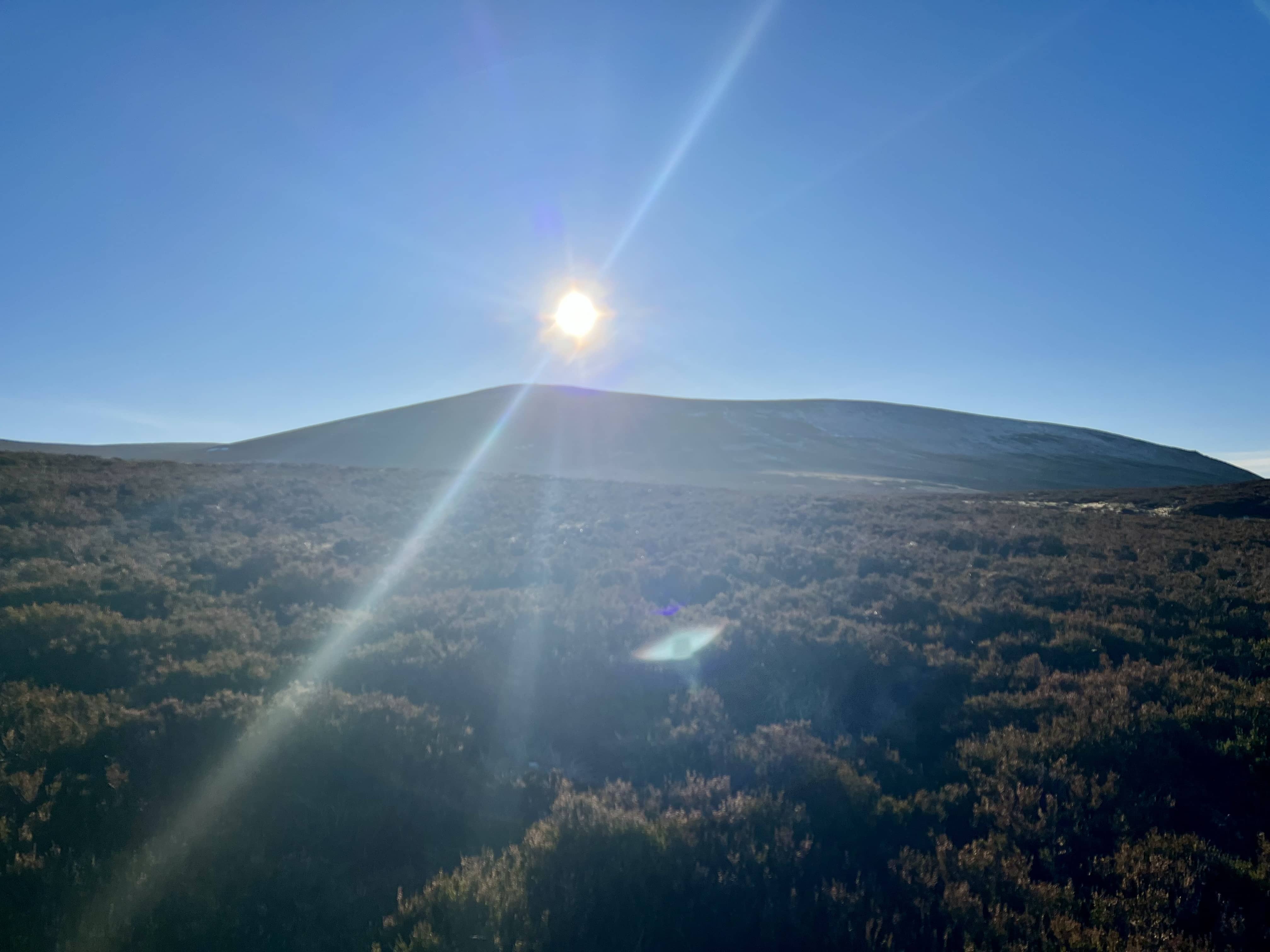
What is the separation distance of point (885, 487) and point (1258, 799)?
152 ft

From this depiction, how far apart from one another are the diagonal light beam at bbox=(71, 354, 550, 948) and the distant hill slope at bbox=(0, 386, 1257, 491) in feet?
118

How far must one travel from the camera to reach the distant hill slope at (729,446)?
58969mm

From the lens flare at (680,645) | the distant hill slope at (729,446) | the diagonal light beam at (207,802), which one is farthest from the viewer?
the distant hill slope at (729,446)

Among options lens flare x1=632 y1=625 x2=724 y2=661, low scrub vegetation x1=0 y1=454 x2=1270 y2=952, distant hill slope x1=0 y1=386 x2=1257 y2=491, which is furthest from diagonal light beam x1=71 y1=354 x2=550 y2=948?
distant hill slope x1=0 y1=386 x2=1257 y2=491

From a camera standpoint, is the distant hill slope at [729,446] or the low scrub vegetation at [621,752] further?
the distant hill slope at [729,446]

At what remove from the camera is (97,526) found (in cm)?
1368

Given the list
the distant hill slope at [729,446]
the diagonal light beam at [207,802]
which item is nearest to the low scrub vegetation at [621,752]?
the diagonal light beam at [207,802]

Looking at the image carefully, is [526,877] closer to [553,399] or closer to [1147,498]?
[1147,498]

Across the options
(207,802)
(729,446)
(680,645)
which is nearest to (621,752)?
(680,645)

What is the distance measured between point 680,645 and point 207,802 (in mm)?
6497

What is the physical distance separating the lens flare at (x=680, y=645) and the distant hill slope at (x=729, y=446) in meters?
34.1

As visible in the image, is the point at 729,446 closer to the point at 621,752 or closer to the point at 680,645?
the point at 680,645

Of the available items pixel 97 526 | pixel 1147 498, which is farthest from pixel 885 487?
pixel 97 526

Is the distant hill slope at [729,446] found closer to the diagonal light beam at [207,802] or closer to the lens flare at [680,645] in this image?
the lens flare at [680,645]
